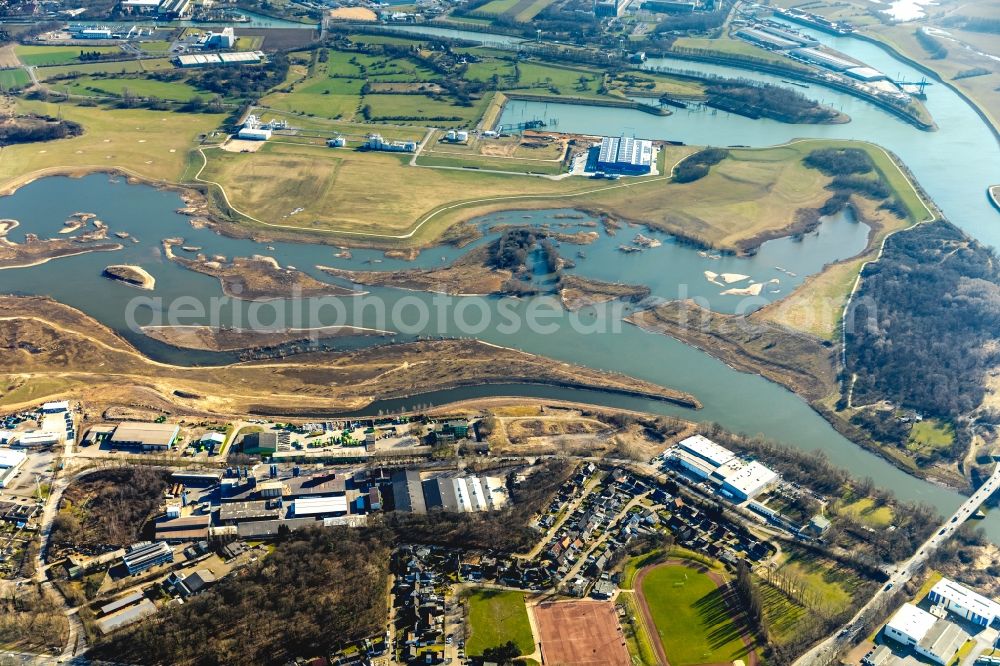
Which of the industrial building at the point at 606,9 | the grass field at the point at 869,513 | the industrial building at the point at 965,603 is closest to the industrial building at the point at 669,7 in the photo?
the industrial building at the point at 606,9

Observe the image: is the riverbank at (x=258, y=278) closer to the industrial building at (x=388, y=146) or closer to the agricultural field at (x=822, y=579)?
the industrial building at (x=388, y=146)

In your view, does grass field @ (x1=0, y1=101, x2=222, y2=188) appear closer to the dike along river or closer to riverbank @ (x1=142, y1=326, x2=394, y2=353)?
the dike along river

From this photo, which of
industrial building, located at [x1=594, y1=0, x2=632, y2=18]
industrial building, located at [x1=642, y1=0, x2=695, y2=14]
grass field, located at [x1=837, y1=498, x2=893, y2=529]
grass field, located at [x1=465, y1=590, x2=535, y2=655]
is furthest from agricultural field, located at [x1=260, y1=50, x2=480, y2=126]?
grass field, located at [x1=465, y1=590, x2=535, y2=655]

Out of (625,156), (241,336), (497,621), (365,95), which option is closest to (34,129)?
(365,95)

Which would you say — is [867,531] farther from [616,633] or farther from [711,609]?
[616,633]

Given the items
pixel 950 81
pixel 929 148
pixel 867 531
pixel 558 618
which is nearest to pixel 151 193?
pixel 558 618
